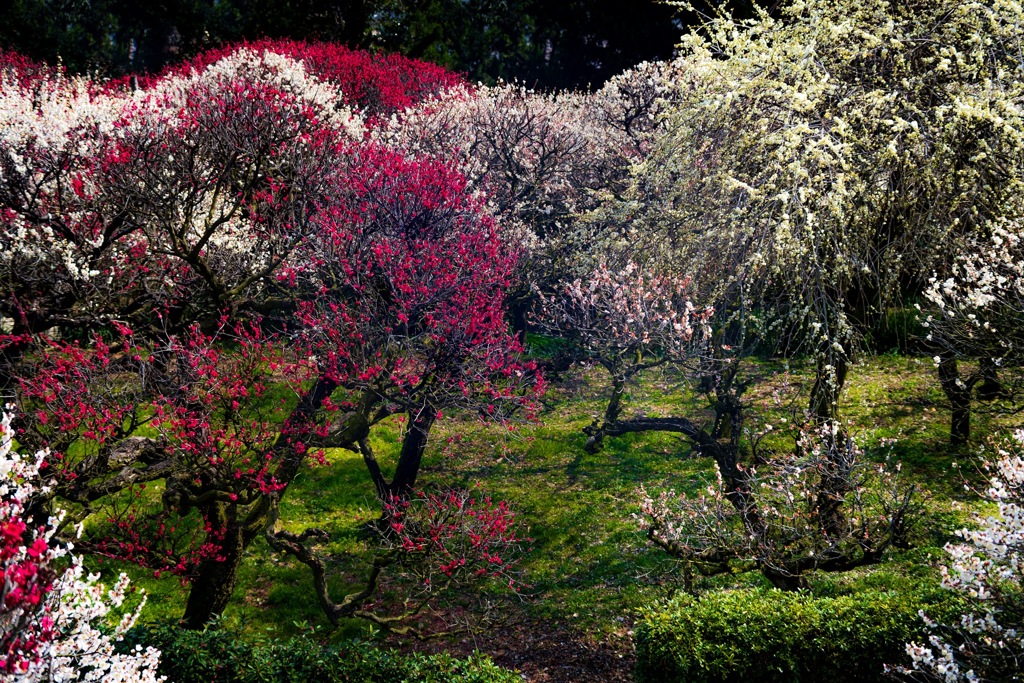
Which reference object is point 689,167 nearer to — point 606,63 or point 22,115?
point 22,115

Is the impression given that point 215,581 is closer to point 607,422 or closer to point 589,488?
point 589,488

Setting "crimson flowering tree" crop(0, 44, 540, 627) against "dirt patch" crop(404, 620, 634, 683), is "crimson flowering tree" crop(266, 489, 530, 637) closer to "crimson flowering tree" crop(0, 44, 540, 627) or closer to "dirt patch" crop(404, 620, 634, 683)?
"dirt patch" crop(404, 620, 634, 683)

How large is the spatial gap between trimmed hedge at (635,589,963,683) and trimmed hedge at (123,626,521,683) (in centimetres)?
174

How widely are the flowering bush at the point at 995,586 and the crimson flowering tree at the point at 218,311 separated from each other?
663 cm

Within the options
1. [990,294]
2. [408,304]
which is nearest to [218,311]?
[408,304]

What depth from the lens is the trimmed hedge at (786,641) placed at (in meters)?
7.88

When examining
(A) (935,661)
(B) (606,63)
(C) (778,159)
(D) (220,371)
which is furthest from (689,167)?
(B) (606,63)

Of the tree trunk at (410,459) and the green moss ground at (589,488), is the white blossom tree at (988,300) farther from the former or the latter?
the tree trunk at (410,459)

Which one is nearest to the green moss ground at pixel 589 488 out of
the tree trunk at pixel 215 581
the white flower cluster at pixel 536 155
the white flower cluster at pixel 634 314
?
the tree trunk at pixel 215 581

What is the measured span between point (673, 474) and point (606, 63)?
24709mm

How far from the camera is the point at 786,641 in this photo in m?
7.96

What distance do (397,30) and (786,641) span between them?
3081 centimetres

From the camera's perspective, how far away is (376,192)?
13.5 meters

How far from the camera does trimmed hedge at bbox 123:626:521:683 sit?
7.34m
